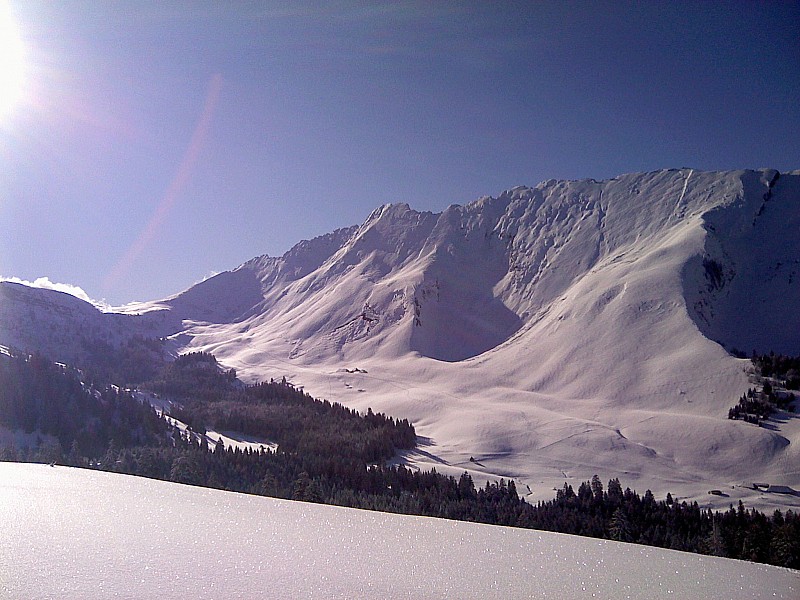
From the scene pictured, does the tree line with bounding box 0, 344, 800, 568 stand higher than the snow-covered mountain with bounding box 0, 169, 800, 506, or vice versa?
the snow-covered mountain with bounding box 0, 169, 800, 506

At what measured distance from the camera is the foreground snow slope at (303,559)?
5617 mm

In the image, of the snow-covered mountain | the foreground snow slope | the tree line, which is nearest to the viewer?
the foreground snow slope

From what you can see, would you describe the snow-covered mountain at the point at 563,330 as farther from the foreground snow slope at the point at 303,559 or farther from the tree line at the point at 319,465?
the foreground snow slope at the point at 303,559

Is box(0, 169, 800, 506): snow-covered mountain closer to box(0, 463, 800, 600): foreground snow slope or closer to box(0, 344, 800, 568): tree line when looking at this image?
box(0, 344, 800, 568): tree line

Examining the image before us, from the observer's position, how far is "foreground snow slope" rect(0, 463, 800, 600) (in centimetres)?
562

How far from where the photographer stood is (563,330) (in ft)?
391

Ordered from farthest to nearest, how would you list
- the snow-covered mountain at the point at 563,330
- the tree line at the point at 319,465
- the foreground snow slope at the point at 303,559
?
the snow-covered mountain at the point at 563,330
the tree line at the point at 319,465
the foreground snow slope at the point at 303,559

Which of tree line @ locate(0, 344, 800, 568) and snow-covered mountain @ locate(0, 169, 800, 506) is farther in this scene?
snow-covered mountain @ locate(0, 169, 800, 506)

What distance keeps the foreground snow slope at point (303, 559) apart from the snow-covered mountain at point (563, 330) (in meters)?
51.1

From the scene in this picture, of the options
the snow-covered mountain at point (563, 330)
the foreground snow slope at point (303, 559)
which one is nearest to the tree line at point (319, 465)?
the snow-covered mountain at point (563, 330)

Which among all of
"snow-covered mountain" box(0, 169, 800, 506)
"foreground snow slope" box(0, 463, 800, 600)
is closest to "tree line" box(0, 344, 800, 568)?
"snow-covered mountain" box(0, 169, 800, 506)

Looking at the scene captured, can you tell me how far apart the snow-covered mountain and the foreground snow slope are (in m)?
51.1

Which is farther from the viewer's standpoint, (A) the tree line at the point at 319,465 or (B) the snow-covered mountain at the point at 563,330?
(B) the snow-covered mountain at the point at 563,330

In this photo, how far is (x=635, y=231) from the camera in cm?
15062
